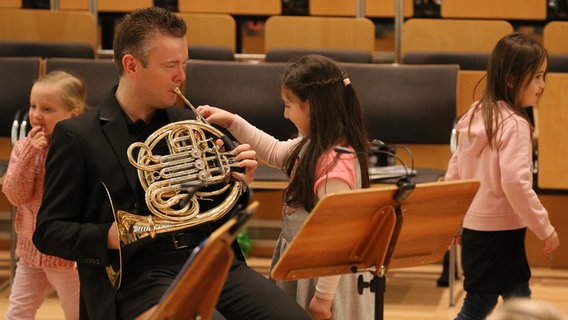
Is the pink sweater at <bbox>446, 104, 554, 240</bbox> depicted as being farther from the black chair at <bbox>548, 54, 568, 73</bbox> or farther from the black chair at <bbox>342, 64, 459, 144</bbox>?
the black chair at <bbox>548, 54, 568, 73</bbox>

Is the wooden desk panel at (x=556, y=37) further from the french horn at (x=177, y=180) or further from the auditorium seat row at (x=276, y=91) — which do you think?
the french horn at (x=177, y=180)

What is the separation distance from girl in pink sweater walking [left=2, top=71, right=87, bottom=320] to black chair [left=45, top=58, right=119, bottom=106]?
1.18 m

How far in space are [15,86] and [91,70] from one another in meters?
0.38

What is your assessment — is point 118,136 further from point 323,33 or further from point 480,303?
point 323,33

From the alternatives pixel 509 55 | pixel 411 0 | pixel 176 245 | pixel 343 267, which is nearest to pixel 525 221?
pixel 509 55

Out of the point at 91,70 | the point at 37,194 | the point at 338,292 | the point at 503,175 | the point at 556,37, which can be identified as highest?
the point at 556,37

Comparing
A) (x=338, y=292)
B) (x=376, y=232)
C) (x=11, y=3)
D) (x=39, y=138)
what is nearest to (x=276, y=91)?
(x=39, y=138)

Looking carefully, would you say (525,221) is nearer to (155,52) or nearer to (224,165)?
(224,165)

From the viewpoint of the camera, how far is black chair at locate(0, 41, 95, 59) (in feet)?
16.2

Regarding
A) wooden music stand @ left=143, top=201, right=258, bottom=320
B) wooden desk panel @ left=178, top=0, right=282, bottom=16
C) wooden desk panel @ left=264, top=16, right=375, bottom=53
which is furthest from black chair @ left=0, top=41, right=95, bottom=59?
wooden music stand @ left=143, top=201, right=258, bottom=320

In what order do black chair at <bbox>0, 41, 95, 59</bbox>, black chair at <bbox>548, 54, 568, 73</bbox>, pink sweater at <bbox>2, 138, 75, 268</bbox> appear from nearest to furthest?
pink sweater at <bbox>2, 138, 75, 268</bbox>, black chair at <bbox>548, 54, 568, 73</bbox>, black chair at <bbox>0, 41, 95, 59</bbox>

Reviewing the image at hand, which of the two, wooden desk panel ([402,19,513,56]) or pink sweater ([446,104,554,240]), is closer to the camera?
pink sweater ([446,104,554,240])

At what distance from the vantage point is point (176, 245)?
2387mm

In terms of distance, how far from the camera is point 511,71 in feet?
9.80
